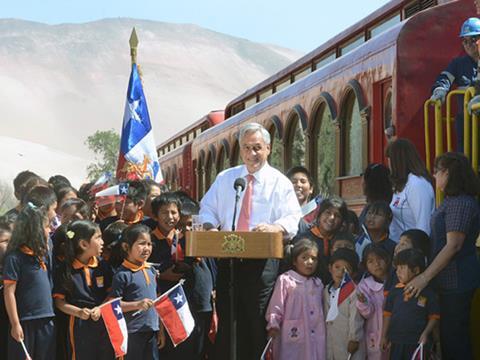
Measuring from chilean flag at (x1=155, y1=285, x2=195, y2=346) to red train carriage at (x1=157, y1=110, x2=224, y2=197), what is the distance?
10226 mm

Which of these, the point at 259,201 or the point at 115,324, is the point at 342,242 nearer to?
the point at 259,201

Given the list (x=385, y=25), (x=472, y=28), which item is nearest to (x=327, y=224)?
(x=472, y=28)

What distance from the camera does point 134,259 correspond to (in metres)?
6.05

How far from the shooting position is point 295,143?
966cm

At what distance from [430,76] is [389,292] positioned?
6.84 ft

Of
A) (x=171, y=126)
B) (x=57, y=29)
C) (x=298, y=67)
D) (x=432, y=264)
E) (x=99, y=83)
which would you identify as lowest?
(x=432, y=264)

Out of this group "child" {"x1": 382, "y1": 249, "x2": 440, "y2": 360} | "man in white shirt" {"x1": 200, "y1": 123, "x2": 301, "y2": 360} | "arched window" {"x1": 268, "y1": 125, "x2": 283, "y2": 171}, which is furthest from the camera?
"arched window" {"x1": 268, "y1": 125, "x2": 283, "y2": 171}

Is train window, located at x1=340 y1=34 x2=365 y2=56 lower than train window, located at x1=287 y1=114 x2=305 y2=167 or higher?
higher

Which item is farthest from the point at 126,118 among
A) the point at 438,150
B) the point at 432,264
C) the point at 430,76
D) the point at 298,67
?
the point at 432,264

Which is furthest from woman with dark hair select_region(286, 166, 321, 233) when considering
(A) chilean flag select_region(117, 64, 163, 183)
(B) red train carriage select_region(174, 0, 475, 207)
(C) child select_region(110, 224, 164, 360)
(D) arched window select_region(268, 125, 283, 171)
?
(A) chilean flag select_region(117, 64, 163, 183)

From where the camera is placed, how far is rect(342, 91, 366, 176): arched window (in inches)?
311

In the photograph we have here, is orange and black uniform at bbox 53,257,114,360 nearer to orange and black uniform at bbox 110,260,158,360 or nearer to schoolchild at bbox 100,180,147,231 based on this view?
orange and black uniform at bbox 110,260,158,360

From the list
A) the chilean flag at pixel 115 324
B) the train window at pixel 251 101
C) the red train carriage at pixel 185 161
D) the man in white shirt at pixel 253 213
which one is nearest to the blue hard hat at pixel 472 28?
the man in white shirt at pixel 253 213

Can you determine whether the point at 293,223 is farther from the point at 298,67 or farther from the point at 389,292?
the point at 298,67
